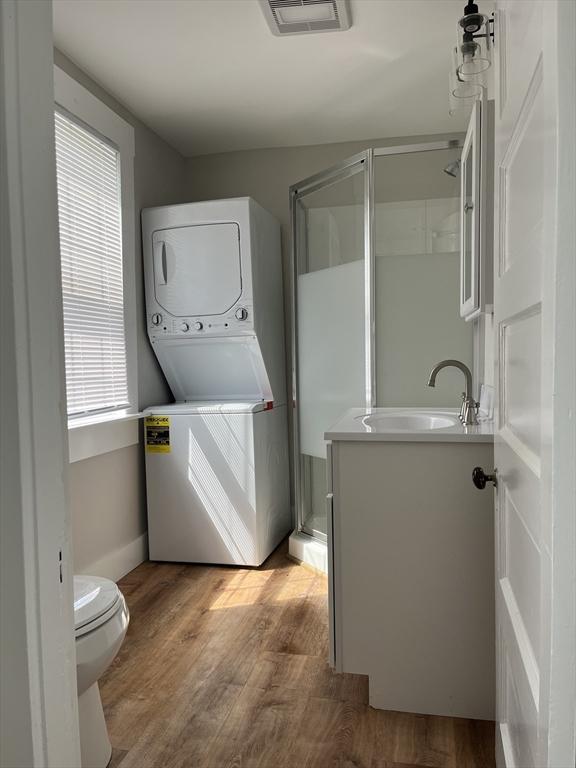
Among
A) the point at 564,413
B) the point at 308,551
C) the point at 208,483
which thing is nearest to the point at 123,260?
the point at 208,483

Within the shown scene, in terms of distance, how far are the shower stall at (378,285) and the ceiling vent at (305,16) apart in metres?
0.60

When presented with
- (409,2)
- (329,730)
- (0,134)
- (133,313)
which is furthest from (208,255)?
(0,134)

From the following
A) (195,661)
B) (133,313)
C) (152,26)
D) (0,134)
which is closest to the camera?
(0,134)

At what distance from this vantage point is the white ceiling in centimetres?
229

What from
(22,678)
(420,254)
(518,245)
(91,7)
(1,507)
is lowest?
(22,678)

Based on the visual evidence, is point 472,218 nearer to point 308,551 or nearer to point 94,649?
point 94,649

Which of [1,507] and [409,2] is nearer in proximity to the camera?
[1,507]

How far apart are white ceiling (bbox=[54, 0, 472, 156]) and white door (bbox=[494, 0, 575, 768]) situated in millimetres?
1354

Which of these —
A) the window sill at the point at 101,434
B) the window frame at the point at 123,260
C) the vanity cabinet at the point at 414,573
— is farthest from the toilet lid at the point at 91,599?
the window frame at the point at 123,260

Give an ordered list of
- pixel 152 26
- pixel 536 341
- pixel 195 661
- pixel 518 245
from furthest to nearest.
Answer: pixel 152 26 → pixel 195 661 → pixel 518 245 → pixel 536 341

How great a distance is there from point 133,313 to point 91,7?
139cm

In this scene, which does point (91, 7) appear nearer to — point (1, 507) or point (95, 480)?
point (95, 480)

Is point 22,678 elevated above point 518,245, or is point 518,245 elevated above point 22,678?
point 518,245

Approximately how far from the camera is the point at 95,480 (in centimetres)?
284
